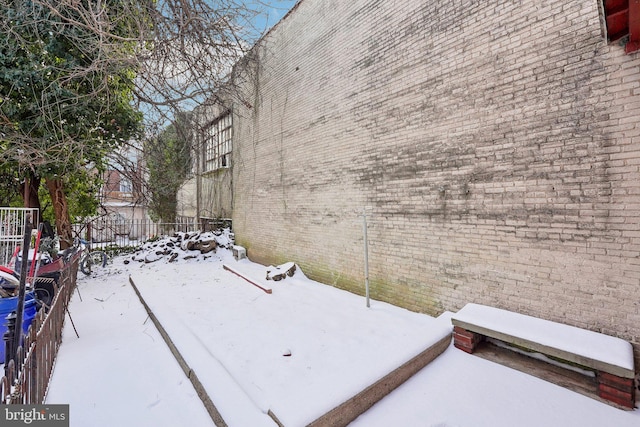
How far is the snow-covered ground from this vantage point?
2.32 meters

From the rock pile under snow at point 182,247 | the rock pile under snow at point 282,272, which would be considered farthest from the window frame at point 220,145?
the rock pile under snow at point 282,272

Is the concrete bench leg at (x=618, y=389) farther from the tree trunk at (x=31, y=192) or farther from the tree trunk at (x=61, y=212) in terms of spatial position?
the tree trunk at (x=31, y=192)

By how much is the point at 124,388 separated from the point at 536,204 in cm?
465

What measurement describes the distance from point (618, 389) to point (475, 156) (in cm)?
262

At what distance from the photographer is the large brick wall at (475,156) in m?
2.84

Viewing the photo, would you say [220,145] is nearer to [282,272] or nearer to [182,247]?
[182,247]

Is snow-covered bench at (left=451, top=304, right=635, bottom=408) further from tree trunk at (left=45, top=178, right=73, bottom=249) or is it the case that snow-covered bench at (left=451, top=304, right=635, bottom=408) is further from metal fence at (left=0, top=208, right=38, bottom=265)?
tree trunk at (left=45, top=178, right=73, bottom=249)

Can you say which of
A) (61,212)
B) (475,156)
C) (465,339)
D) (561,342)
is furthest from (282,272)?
(61,212)

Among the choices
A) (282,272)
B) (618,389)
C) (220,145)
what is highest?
(220,145)

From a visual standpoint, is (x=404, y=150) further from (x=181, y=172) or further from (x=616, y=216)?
(x=181, y=172)

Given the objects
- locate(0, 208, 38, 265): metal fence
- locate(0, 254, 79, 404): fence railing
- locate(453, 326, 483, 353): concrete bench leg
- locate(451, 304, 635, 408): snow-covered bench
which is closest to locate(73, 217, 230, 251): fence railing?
locate(0, 208, 38, 265): metal fence

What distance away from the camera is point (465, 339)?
3.31 m

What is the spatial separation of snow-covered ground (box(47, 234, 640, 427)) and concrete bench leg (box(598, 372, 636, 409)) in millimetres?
85

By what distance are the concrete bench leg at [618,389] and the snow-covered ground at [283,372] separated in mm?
85
